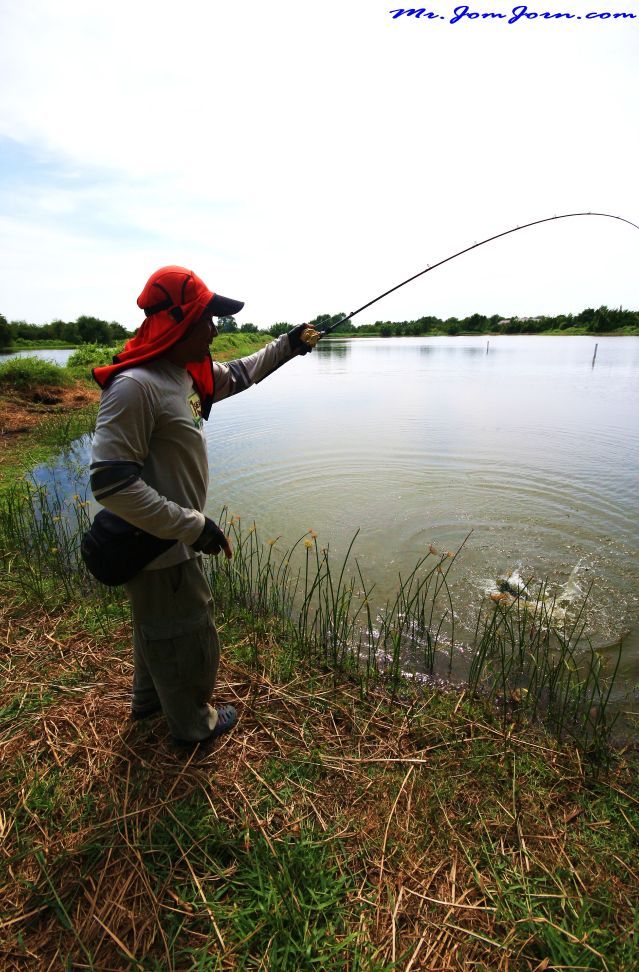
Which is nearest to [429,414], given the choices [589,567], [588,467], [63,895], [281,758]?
[588,467]

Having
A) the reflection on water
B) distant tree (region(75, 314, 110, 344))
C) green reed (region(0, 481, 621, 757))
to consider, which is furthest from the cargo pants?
distant tree (region(75, 314, 110, 344))

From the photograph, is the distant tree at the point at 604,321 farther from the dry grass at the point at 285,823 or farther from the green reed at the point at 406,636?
the dry grass at the point at 285,823

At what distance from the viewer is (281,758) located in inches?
87.5

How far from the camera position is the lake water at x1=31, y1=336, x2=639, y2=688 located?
16.4 feet

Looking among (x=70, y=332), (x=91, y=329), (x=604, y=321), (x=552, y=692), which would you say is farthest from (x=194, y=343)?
(x=604, y=321)

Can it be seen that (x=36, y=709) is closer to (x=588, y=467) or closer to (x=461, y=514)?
(x=461, y=514)

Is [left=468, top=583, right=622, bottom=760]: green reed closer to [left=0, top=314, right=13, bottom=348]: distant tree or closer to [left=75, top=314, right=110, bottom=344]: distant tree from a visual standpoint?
[left=0, top=314, right=13, bottom=348]: distant tree

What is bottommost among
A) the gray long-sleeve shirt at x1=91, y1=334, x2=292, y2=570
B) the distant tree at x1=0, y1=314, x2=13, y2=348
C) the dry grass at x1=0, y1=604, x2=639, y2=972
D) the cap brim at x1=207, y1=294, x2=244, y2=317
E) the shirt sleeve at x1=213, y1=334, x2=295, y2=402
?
the dry grass at x1=0, y1=604, x2=639, y2=972

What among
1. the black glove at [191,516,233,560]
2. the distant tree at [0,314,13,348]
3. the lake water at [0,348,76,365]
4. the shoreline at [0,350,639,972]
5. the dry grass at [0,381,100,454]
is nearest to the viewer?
the shoreline at [0,350,639,972]

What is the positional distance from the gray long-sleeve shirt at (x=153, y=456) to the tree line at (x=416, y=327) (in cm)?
2376

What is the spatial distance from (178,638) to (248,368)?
1524mm

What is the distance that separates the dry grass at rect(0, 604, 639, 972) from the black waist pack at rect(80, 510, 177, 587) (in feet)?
3.34

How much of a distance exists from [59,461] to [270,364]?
24.3ft

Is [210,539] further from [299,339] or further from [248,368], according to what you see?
[299,339]
